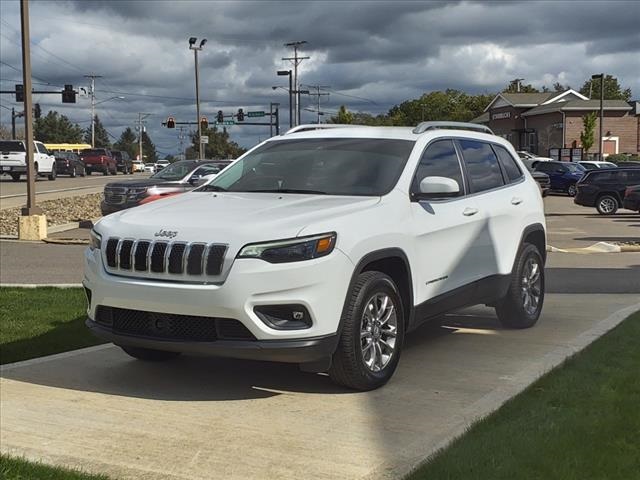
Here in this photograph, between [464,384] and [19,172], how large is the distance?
3795cm

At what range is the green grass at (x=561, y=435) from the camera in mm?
3727

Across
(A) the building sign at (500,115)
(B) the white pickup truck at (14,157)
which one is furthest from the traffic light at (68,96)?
(A) the building sign at (500,115)

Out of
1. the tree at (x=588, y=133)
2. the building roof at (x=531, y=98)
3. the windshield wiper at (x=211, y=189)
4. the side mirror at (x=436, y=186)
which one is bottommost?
the windshield wiper at (x=211, y=189)

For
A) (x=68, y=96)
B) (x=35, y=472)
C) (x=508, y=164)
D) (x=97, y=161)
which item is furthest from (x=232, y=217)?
(x=97, y=161)

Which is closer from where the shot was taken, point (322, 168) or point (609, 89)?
point (322, 168)

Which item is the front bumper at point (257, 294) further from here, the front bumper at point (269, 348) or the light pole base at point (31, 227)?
the light pole base at point (31, 227)

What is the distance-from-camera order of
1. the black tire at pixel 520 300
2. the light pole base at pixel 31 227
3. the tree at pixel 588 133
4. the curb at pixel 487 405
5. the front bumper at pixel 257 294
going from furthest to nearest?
1. the tree at pixel 588 133
2. the light pole base at pixel 31 227
3. the black tire at pixel 520 300
4. the front bumper at pixel 257 294
5. the curb at pixel 487 405

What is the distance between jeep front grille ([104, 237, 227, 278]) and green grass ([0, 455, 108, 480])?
1.34m

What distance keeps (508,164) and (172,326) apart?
4016 millimetres

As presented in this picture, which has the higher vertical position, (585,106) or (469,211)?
(585,106)

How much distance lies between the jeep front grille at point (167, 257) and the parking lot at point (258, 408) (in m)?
0.87

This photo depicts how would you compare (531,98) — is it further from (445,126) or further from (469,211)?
(469,211)

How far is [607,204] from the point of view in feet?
87.7

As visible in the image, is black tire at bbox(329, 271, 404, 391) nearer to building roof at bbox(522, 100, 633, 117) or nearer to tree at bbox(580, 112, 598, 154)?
tree at bbox(580, 112, 598, 154)
